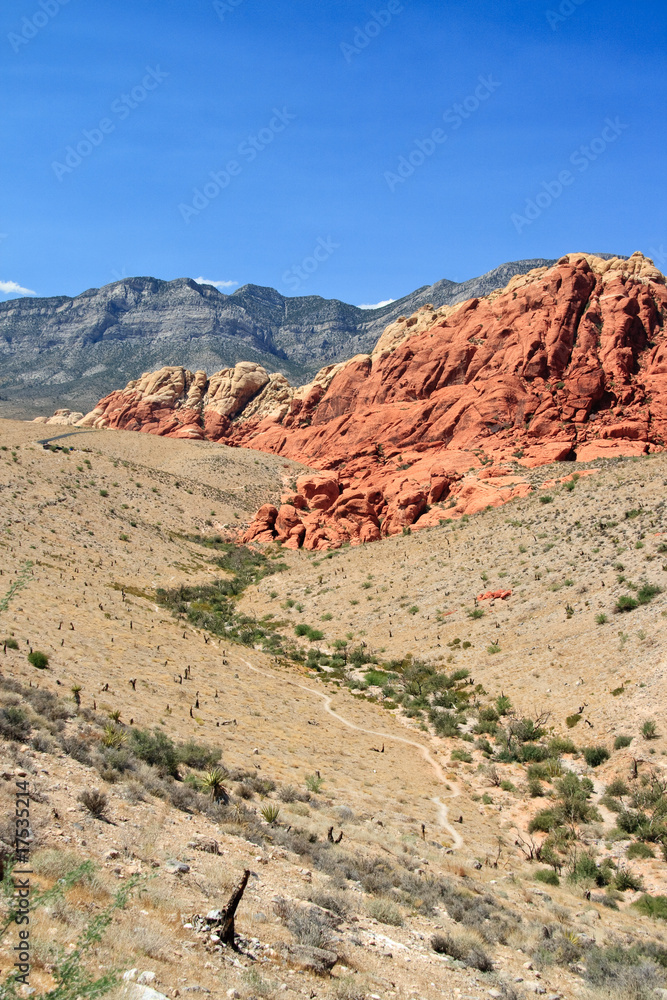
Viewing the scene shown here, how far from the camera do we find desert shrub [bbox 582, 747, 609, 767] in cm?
1542

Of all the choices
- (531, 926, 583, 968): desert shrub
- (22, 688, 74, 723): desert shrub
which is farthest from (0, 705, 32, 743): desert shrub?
(531, 926, 583, 968): desert shrub

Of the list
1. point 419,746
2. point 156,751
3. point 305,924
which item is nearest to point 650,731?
point 419,746

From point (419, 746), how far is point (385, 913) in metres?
10.2

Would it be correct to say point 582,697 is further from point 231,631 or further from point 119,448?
point 119,448

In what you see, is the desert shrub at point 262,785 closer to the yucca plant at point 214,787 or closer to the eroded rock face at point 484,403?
the yucca plant at point 214,787

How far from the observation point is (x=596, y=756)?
609 inches

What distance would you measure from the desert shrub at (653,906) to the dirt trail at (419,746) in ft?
10.4

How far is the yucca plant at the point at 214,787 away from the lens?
10305mm

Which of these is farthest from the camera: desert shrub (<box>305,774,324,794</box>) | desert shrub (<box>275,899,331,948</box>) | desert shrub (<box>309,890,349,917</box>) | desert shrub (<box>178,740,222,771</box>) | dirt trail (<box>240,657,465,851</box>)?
desert shrub (<box>305,774,324,794</box>)

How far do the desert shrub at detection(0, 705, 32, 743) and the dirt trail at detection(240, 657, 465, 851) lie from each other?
26.6ft

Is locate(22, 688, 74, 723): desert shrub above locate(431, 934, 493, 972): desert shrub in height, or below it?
below

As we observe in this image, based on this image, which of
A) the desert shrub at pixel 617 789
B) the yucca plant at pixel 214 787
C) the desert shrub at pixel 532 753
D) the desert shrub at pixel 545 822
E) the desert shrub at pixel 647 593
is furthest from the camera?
the desert shrub at pixel 647 593

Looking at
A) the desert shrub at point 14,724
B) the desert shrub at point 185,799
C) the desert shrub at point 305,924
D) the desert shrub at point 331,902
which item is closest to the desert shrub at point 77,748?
the desert shrub at point 14,724

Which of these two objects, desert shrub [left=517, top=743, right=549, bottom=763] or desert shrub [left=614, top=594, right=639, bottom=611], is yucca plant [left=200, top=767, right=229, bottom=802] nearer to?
desert shrub [left=517, top=743, right=549, bottom=763]
